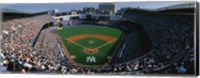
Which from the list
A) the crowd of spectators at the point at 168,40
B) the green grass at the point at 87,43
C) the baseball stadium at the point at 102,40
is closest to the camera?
the crowd of spectators at the point at 168,40

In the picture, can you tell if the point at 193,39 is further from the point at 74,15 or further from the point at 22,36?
the point at 22,36

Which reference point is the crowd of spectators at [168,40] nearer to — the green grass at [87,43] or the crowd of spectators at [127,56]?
the crowd of spectators at [127,56]

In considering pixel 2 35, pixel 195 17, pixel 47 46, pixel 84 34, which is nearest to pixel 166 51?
pixel 195 17

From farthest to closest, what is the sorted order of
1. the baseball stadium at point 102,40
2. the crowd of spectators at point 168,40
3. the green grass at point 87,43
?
the green grass at point 87,43, the baseball stadium at point 102,40, the crowd of spectators at point 168,40

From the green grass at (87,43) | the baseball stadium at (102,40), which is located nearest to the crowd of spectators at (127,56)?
the baseball stadium at (102,40)

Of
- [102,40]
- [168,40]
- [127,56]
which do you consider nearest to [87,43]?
[102,40]

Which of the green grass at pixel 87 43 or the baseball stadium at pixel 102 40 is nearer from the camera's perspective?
the baseball stadium at pixel 102 40

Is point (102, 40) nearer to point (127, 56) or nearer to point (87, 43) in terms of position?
point (87, 43)
